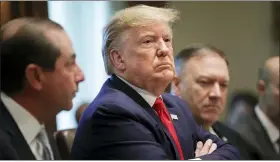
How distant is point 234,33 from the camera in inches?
53.7

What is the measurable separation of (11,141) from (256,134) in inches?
30.3

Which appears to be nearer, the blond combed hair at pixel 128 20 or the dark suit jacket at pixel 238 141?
the blond combed hair at pixel 128 20

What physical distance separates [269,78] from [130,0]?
1.67 ft

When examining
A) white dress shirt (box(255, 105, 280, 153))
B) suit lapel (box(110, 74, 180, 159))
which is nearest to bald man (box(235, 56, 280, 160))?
white dress shirt (box(255, 105, 280, 153))

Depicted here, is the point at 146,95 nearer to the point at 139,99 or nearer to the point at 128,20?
the point at 139,99

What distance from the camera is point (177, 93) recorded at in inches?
53.2

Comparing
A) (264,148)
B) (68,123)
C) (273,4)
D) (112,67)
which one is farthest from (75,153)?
(273,4)

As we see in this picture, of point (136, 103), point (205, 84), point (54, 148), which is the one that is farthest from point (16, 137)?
point (205, 84)

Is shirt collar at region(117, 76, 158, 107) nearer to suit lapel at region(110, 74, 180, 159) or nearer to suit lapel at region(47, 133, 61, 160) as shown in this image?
suit lapel at region(110, 74, 180, 159)

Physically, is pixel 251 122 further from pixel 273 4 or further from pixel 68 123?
pixel 68 123

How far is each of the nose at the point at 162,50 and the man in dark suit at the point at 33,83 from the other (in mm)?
258

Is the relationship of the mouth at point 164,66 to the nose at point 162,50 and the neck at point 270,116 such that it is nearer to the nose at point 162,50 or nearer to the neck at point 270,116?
the nose at point 162,50

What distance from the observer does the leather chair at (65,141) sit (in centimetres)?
132

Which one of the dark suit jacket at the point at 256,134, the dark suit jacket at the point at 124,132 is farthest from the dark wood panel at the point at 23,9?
the dark suit jacket at the point at 256,134
